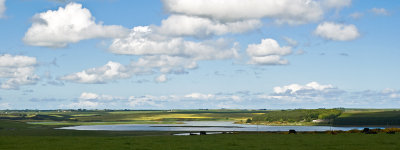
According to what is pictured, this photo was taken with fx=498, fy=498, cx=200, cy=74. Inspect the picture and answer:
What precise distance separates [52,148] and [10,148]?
17.3 feet

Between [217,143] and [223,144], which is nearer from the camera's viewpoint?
[223,144]

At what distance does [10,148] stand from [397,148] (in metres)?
44.4

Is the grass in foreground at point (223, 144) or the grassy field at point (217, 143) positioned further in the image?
the grassy field at point (217, 143)

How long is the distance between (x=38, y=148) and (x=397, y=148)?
40687 mm

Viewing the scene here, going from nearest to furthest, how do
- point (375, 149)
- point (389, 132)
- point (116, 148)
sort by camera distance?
point (375, 149) → point (116, 148) → point (389, 132)

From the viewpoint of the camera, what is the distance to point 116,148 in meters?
57.7

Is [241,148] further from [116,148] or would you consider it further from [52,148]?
[52,148]

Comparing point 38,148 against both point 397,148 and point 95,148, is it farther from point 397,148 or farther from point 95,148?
point 397,148

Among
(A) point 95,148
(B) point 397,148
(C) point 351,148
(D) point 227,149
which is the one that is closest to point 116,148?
(A) point 95,148

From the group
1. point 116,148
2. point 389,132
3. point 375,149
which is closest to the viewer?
point 375,149

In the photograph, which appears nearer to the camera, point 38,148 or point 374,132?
point 38,148

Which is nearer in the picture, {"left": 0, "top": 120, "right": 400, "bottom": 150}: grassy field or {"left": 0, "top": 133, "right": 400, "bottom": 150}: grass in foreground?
{"left": 0, "top": 133, "right": 400, "bottom": 150}: grass in foreground

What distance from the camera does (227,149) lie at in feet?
181

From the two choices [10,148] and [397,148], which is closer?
[397,148]
